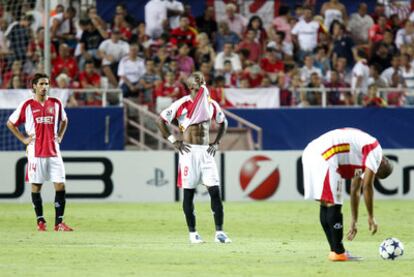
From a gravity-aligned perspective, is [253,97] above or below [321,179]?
above

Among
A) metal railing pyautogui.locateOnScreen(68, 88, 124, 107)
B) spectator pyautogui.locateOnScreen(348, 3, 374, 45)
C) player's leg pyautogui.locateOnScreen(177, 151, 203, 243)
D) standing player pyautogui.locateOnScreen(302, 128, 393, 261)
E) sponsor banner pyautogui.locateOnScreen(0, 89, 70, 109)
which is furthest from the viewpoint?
spectator pyautogui.locateOnScreen(348, 3, 374, 45)

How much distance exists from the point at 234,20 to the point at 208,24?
2.51ft

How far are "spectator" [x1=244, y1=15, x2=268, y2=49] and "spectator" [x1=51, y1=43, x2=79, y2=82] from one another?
173 inches

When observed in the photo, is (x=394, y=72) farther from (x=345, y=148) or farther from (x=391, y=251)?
(x=345, y=148)

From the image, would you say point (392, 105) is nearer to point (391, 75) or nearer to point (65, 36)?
point (391, 75)

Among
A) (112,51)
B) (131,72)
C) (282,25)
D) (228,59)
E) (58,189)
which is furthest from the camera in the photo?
(282,25)

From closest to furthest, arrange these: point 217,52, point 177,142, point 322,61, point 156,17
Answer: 1. point 177,142
2. point 322,61
3. point 217,52
4. point 156,17

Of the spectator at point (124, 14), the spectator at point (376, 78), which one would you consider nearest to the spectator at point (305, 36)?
the spectator at point (376, 78)

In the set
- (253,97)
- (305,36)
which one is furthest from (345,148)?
(305,36)

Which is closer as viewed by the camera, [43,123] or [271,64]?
[43,123]

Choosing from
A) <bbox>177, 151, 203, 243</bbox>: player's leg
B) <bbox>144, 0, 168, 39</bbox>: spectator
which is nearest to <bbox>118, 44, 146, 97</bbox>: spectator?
<bbox>144, 0, 168, 39</bbox>: spectator

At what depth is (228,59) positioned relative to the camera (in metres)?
27.8

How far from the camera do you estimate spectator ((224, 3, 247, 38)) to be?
95.9 ft

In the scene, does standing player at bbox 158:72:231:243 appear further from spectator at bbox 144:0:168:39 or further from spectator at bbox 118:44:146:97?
spectator at bbox 144:0:168:39
